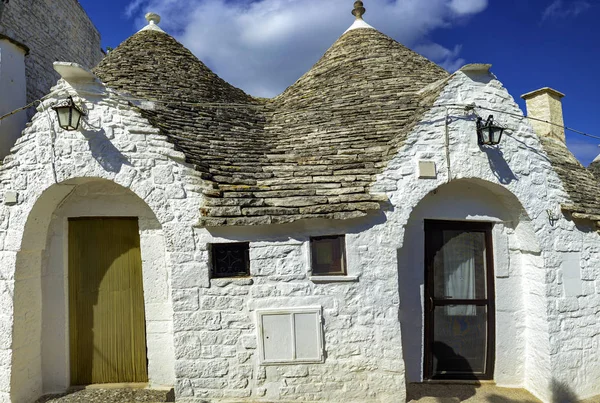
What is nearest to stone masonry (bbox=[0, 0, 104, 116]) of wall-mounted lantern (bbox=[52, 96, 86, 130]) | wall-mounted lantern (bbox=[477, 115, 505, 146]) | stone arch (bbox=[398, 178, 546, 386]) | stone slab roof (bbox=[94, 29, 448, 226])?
stone slab roof (bbox=[94, 29, 448, 226])

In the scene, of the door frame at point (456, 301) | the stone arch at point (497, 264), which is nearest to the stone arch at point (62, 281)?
the stone arch at point (497, 264)

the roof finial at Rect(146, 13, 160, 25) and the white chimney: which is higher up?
the roof finial at Rect(146, 13, 160, 25)

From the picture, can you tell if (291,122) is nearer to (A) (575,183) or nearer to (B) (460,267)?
(B) (460,267)

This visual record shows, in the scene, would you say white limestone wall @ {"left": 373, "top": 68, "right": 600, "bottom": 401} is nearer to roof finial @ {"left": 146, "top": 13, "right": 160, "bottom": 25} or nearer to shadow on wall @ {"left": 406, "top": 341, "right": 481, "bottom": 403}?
shadow on wall @ {"left": 406, "top": 341, "right": 481, "bottom": 403}

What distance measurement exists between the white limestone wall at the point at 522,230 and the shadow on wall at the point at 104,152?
11.0ft

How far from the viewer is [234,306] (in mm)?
4531

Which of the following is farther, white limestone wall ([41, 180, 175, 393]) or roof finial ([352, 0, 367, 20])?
roof finial ([352, 0, 367, 20])

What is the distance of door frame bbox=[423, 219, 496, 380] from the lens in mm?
5164

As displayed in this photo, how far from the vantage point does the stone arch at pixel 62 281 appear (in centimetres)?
483

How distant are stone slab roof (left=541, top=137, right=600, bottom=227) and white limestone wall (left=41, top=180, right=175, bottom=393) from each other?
574 centimetres

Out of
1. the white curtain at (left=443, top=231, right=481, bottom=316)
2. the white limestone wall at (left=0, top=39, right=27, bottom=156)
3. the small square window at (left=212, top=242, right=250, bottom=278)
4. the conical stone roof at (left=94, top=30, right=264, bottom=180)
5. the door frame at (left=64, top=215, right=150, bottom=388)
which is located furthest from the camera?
the white limestone wall at (left=0, top=39, right=27, bottom=156)

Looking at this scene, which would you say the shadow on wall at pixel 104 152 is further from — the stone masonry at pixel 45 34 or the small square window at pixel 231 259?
the stone masonry at pixel 45 34

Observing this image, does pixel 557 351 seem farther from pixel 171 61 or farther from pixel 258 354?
pixel 171 61

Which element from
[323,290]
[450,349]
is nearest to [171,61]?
[323,290]
